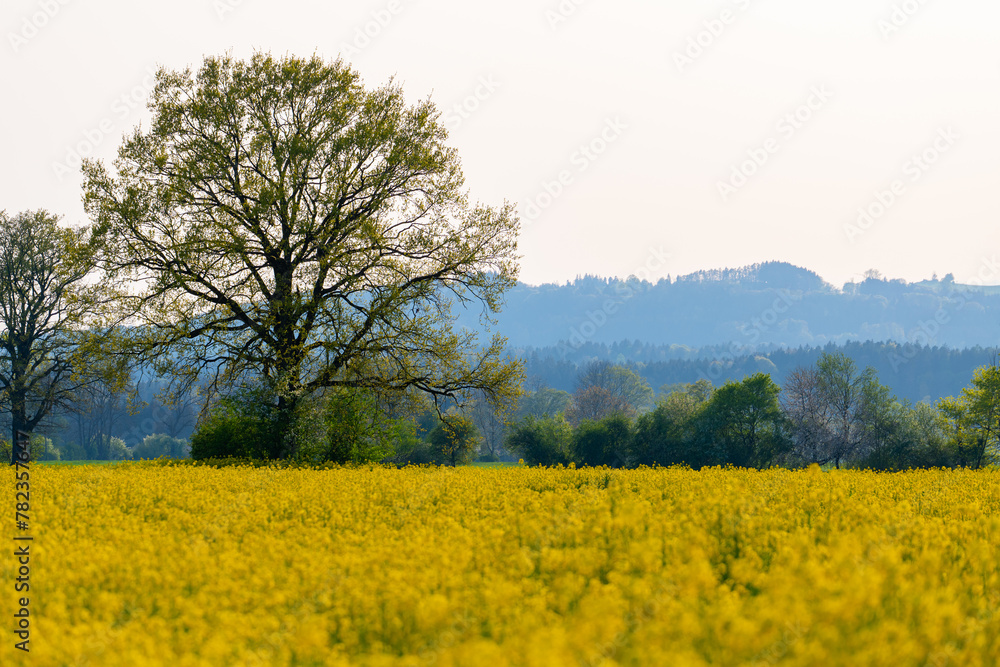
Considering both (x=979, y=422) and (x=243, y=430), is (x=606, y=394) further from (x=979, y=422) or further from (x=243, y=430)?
(x=243, y=430)

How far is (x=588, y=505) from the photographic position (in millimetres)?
8875

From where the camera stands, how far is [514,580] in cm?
600

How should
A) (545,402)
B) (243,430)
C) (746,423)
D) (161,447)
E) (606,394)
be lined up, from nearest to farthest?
(243,430) → (746,423) → (606,394) → (161,447) → (545,402)

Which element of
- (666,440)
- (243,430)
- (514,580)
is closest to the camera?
(514,580)

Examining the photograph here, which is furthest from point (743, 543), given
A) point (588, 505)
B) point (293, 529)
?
point (293, 529)

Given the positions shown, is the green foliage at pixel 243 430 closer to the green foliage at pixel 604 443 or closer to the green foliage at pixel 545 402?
the green foliage at pixel 604 443

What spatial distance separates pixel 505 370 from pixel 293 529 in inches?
561

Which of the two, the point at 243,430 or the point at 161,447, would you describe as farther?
the point at 161,447

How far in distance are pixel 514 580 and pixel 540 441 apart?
54873 millimetres

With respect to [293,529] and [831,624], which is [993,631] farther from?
[293,529]

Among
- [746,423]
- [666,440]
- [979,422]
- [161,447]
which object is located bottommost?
[161,447]

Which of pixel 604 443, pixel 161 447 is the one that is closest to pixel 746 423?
pixel 604 443

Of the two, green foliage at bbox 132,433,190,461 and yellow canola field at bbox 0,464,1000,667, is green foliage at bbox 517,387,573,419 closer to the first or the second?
green foliage at bbox 132,433,190,461

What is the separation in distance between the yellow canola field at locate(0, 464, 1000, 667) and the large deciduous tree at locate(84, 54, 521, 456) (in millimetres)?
11081
